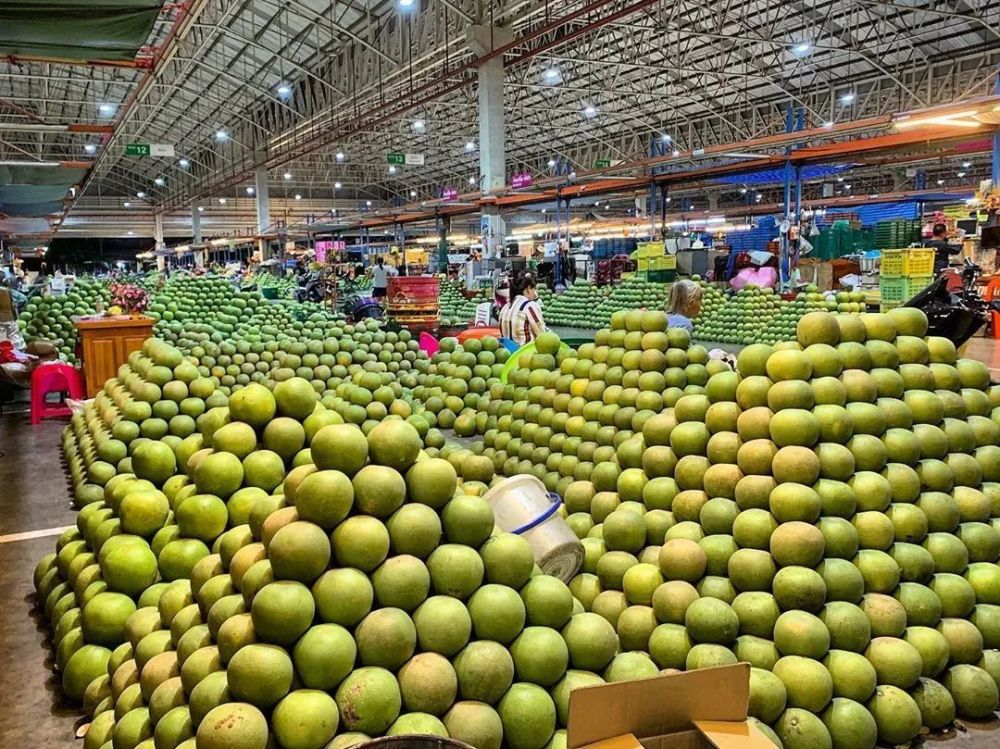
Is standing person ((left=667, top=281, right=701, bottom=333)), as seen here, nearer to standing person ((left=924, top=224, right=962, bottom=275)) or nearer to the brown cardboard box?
the brown cardboard box

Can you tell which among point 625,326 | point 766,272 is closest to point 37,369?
point 625,326

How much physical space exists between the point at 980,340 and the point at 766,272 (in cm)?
377

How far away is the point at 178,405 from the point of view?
4.45 metres

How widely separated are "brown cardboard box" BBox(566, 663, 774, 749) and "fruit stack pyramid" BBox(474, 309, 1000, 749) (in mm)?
485

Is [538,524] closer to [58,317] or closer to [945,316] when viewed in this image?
[945,316]

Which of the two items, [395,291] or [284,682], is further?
[395,291]

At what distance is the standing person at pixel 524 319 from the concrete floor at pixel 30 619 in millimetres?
4174

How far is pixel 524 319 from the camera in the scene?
741 cm

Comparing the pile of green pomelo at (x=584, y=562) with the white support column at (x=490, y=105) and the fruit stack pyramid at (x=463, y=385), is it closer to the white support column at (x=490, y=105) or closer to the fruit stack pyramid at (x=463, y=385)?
the fruit stack pyramid at (x=463, y=385)

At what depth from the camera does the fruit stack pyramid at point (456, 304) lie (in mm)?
16816

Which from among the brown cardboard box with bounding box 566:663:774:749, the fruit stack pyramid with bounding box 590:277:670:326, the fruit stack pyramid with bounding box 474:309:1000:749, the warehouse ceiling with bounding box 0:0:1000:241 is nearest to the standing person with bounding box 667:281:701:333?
the fruit stack pyramid with bounding box 474:309:1000:749

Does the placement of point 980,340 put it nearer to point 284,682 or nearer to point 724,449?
point 724,449

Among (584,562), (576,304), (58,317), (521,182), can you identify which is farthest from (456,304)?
(584,562)

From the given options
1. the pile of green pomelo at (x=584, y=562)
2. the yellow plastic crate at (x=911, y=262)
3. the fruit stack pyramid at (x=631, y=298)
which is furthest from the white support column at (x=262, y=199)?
the pile of green pomelo at (x=584, y=562)
